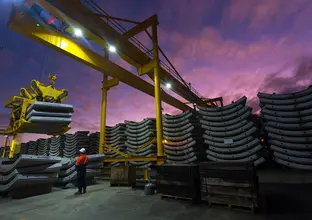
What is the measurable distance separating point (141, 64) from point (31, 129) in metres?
7.15

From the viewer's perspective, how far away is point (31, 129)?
5629 mm

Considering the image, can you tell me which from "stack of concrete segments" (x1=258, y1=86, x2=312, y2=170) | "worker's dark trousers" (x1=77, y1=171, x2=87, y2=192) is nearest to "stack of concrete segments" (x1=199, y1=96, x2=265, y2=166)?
"stack of concrete segments" (x1=258, y1=86, x2=312, y2=170)

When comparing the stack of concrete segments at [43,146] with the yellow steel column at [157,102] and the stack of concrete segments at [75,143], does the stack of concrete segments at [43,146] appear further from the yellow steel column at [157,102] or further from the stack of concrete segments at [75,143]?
the yellow steel column at [157,102]

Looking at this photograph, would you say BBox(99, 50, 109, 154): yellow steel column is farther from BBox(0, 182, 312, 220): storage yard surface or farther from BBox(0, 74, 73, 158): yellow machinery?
BBox(0, 182, 312, 220): storage yard surface

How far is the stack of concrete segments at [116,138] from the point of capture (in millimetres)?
11484

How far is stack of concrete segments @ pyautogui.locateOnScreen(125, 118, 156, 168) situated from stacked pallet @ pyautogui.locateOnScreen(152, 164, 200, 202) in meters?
4.24

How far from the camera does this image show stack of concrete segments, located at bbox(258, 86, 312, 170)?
5938 mm

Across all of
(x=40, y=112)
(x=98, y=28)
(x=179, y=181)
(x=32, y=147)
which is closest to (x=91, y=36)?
(x=98, y=28)

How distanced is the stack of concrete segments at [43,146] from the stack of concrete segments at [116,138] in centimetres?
831

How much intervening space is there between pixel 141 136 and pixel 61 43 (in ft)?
20.5

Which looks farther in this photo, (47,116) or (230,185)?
(47,116)

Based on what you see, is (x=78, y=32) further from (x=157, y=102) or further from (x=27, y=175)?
(x=27, y=175)

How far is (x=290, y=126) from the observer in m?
6.25

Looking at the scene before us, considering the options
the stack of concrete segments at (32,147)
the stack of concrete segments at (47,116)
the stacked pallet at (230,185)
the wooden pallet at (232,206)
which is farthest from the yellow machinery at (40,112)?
the stack of concrete segments at (32,147)
